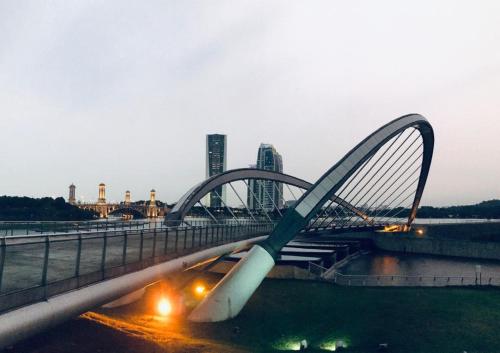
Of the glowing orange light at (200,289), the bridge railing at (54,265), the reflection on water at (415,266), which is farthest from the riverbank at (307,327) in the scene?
the reflection on water at (415,266)

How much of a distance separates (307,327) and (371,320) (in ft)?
10.3

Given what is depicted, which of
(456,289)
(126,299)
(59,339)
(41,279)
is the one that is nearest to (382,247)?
(456,289)

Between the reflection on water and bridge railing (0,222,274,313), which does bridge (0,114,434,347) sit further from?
the reflection on water

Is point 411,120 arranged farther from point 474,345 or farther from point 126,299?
point 126,299

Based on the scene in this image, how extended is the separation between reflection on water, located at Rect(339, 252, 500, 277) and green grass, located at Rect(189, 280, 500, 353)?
58.1ft

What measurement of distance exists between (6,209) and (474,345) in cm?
13251

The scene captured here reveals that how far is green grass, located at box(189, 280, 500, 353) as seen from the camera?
633 inches

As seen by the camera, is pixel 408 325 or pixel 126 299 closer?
pixel 408 325

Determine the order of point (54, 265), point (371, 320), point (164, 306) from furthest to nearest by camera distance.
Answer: point (164, 306) < point (371, 320) < point (54, 265)

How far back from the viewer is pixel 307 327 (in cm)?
1842

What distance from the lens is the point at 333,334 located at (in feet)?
56.9

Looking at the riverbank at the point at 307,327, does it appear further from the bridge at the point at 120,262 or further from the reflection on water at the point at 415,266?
the reflection on water at the point at 415,266

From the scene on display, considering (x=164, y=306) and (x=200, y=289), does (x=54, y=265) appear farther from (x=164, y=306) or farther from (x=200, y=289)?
(x=200, y=289)

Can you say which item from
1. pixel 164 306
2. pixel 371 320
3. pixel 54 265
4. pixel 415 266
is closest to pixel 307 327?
pixel 371 320
